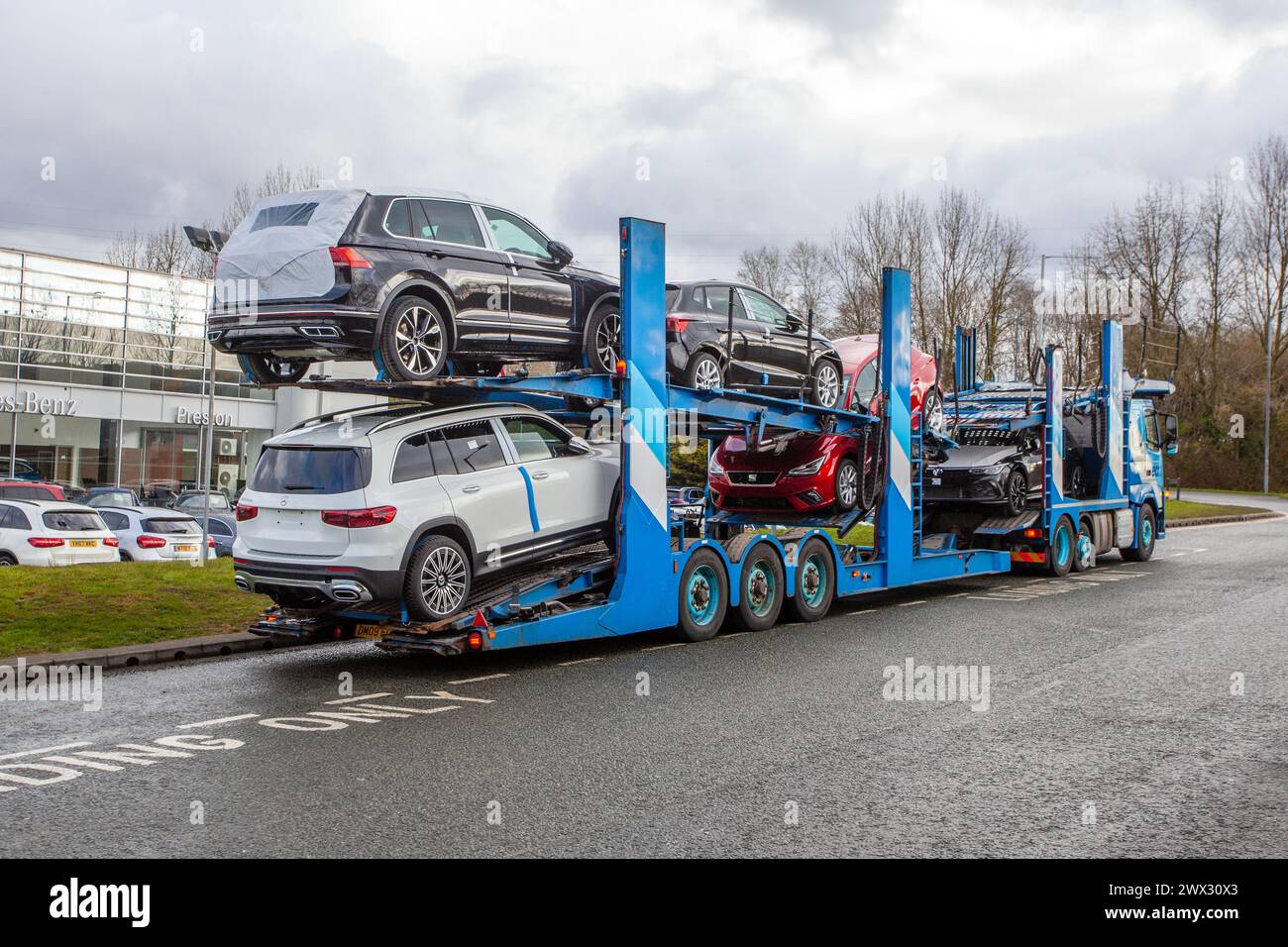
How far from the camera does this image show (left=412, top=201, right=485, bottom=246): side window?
30.9 feet

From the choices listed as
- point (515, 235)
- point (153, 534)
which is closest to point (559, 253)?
point (515, 235)

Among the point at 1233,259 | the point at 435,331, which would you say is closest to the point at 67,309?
the point at 435,331

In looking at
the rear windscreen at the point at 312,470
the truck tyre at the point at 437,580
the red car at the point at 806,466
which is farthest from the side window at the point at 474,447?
the red car at the point at 806,466

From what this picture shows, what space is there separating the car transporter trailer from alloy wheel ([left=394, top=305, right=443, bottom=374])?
181 millimetres

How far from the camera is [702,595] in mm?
11438

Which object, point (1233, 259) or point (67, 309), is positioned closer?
point (67, 309)

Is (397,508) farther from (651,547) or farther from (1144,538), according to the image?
(1144,538)

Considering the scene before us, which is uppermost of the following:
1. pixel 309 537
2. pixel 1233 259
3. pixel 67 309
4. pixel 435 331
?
pixel 1233 259

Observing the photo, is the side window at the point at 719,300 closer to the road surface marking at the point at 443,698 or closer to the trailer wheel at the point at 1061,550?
the road surface marking at the point at 443,698

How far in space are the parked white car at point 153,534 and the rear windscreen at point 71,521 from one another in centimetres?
130

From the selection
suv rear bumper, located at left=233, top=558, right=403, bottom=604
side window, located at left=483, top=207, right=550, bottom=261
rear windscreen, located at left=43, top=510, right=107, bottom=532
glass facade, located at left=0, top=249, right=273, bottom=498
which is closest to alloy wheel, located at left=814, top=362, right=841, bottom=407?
side window, located at left=483, top=207, right=550, bottom=261

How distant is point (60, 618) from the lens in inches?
444
